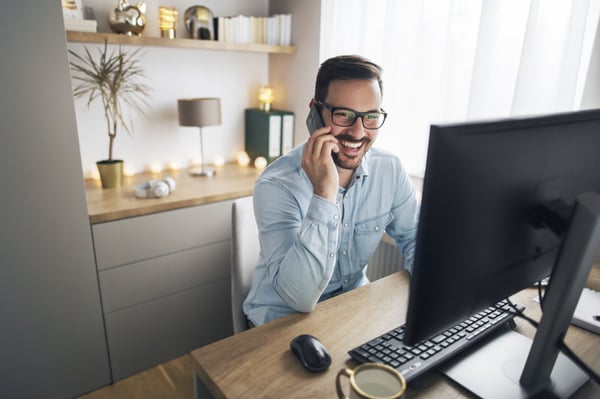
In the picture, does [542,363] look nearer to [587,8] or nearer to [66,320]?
[587,8]

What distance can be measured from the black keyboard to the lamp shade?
66.2 inches

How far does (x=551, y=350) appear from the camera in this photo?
2.46 feet

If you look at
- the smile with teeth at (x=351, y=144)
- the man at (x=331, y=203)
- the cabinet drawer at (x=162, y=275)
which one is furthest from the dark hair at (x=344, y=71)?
the cabinet drawer at (x=162, y=275)

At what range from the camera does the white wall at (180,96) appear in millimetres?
2205

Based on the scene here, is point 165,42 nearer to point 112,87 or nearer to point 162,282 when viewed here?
point 112,87

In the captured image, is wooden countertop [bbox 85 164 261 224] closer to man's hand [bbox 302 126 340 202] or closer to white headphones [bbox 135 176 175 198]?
white headphones [bbox 135 176 175 198]

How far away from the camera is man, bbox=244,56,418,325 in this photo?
1.01 m

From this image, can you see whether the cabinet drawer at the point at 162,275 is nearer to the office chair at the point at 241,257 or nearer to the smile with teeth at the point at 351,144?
the office chair at the point at 241,257

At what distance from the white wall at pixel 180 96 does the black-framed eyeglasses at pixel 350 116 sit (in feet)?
4.88

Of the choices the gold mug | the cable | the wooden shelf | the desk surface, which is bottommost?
the desk surface

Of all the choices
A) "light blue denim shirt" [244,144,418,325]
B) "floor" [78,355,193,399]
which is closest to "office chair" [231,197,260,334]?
"light blue denim shirt" [244,144,418,325]

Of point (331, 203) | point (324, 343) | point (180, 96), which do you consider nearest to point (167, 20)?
point (180, 96)

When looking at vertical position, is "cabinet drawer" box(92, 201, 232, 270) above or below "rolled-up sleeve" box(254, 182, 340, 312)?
below

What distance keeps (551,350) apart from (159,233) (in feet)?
5.22
